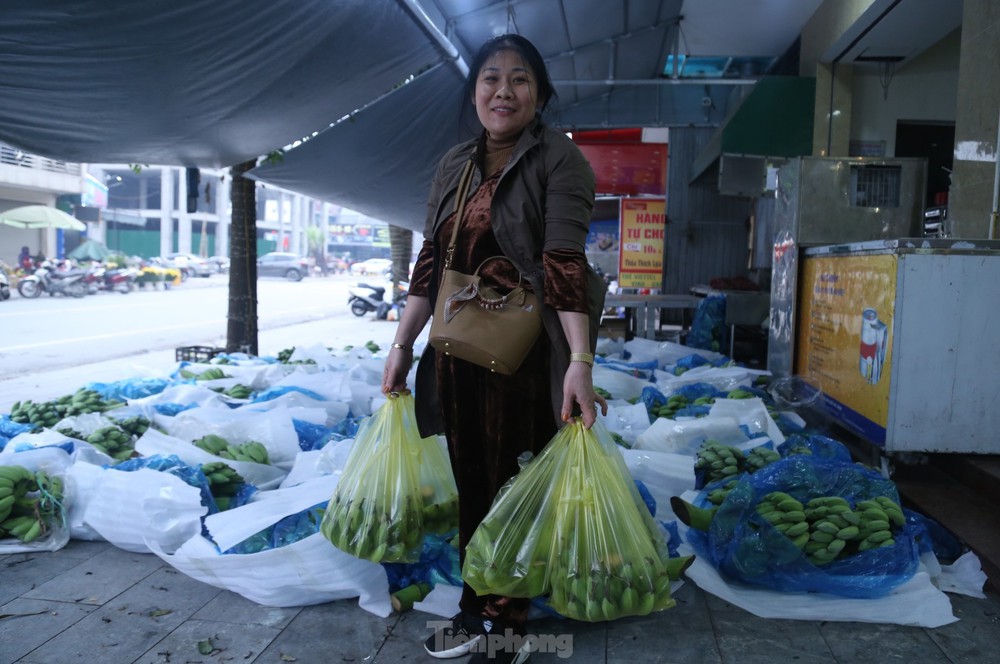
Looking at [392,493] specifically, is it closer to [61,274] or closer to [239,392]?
[239,392]

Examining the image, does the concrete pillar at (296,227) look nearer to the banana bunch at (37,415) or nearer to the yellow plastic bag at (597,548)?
the banana bunch at (37,415)

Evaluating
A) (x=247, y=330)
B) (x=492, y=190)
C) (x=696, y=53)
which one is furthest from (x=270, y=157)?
(x=696, y=53)

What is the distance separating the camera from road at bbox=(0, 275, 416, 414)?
27.2ft

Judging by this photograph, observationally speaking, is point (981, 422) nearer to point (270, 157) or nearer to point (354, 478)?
point (354, 478)

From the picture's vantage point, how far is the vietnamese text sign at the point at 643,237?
11.9 metres

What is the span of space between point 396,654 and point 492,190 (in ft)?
4.61

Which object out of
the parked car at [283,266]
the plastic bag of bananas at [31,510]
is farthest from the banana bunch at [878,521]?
the parked car at [283,266]

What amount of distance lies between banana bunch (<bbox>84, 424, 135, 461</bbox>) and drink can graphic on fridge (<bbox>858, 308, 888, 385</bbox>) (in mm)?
3771

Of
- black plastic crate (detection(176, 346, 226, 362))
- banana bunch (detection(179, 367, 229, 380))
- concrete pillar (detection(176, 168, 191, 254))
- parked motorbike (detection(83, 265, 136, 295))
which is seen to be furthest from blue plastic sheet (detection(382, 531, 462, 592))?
concrete pillar (detection(176, 168, 191, 254))

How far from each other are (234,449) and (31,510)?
915mm

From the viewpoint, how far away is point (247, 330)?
7.36 meters

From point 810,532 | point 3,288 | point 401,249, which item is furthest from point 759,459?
point 3,288

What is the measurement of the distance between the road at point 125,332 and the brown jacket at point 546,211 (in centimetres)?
487

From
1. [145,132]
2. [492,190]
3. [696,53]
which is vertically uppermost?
[696,53]
